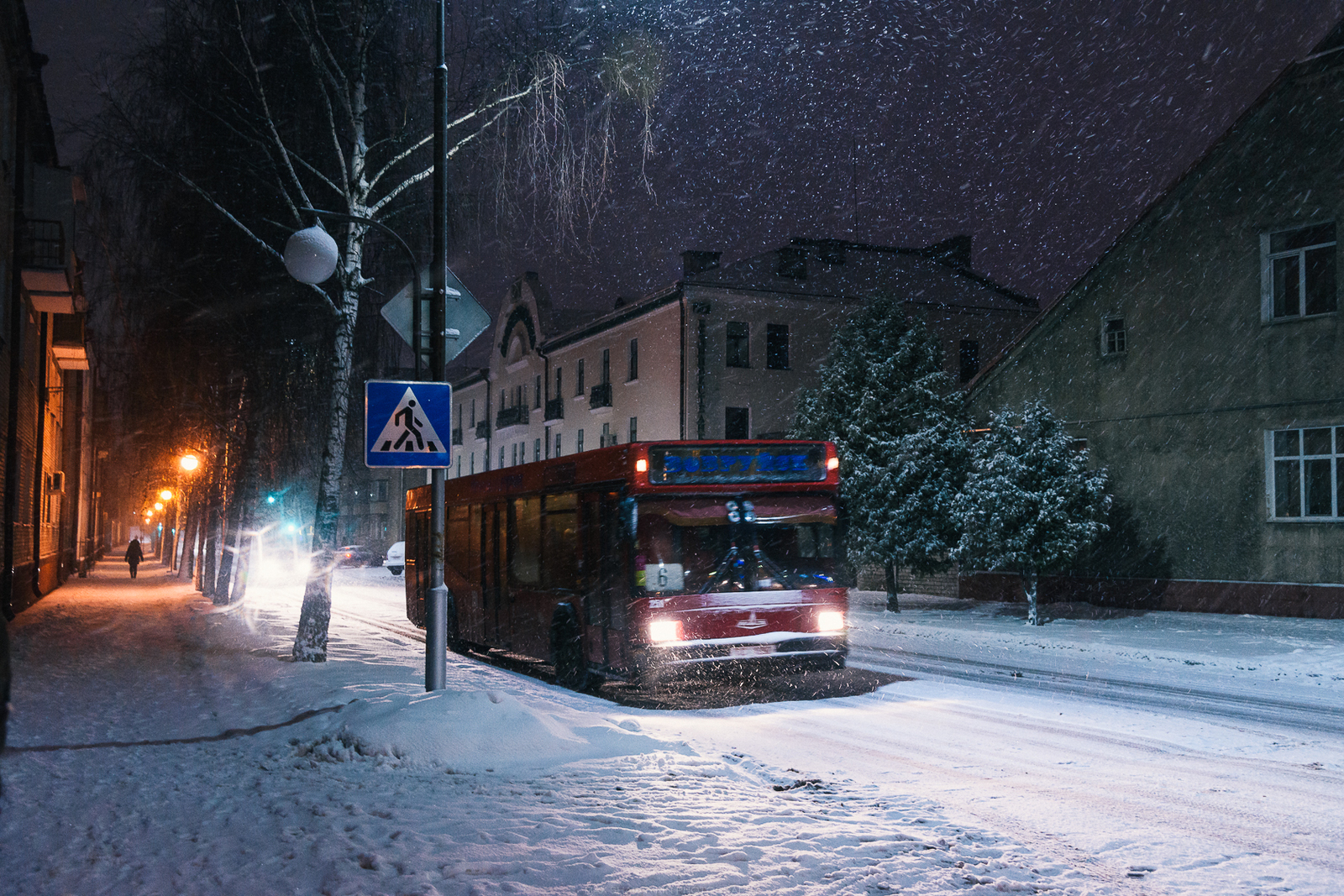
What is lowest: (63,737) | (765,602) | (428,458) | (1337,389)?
(63,737)

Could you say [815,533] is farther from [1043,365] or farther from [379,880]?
[1043,365]

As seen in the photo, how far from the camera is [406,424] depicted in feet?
34.1

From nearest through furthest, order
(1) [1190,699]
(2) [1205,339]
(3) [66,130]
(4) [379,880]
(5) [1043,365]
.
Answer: (4) [379,880] → (1) [1190,699] → (3) [66,130] → (2) [1205,339] → (5) [1043,365]

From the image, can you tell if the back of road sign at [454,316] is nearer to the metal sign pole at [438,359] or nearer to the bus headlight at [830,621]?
the metal sign pole at [438,359]

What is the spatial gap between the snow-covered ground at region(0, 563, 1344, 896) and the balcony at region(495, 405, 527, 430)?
41801 mm

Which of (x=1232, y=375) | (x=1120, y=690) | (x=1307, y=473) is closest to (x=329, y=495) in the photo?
(x=1120, y=690)

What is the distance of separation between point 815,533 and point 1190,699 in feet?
14.0

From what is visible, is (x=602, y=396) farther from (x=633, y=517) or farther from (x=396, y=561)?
(x=633, y=517)

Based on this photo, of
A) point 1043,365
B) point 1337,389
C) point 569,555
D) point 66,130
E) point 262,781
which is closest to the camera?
point 262,781

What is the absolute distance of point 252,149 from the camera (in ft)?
→ 52.7

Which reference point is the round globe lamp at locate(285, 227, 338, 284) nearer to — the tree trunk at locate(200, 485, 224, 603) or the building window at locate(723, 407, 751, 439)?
the tree trunk at locate(200, 485, 224, 603)

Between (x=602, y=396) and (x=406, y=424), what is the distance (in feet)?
121

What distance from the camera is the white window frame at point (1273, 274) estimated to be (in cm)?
2127

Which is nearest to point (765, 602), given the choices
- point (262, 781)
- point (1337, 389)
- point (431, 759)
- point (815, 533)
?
point (815, 533)
